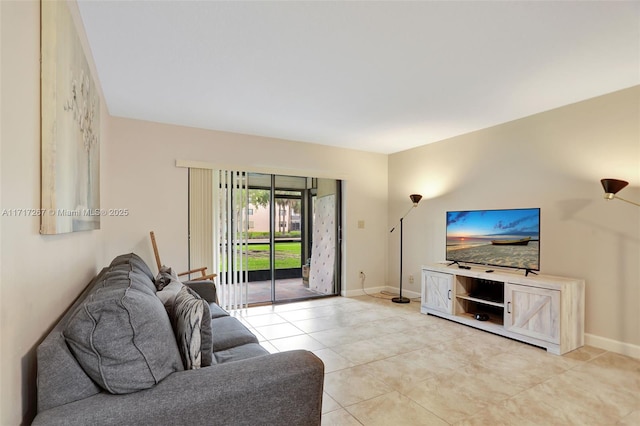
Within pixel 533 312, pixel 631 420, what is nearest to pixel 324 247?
pixel 533 312

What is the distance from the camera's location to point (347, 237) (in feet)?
17.3

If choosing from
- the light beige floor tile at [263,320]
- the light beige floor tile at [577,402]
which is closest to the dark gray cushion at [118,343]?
the light beige floor tile at [577,402]

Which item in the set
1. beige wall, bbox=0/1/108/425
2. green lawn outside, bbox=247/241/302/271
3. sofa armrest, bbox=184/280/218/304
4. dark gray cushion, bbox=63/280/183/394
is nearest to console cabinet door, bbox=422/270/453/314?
sofa armrest, bbox=184/280/218/304

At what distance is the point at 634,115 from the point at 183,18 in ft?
12.3

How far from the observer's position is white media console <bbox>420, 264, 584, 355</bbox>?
2979 millimetres

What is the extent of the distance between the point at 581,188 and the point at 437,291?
1.85 m

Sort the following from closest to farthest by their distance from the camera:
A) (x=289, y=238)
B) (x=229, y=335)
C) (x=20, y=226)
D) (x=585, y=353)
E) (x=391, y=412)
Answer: (x=20, y=226)
(x=391, y=412)
(x=229, y=335)
(x=585, y=353)
(x=289, y=238)

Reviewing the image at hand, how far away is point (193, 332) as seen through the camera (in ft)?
4.53

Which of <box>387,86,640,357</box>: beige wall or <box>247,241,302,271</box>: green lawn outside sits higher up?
<box>387,86,640,357</box>: beige wall

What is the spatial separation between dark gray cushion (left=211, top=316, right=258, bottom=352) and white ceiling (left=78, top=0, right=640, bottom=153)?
74.3 inches

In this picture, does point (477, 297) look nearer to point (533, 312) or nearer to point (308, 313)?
point (533, 312)

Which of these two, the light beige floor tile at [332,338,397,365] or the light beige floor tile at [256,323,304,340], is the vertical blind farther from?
the light beige floor tile at [332,338,397,365]

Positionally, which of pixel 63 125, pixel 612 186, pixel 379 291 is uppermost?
pixel 63 125

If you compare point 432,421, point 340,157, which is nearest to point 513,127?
point 340,157
